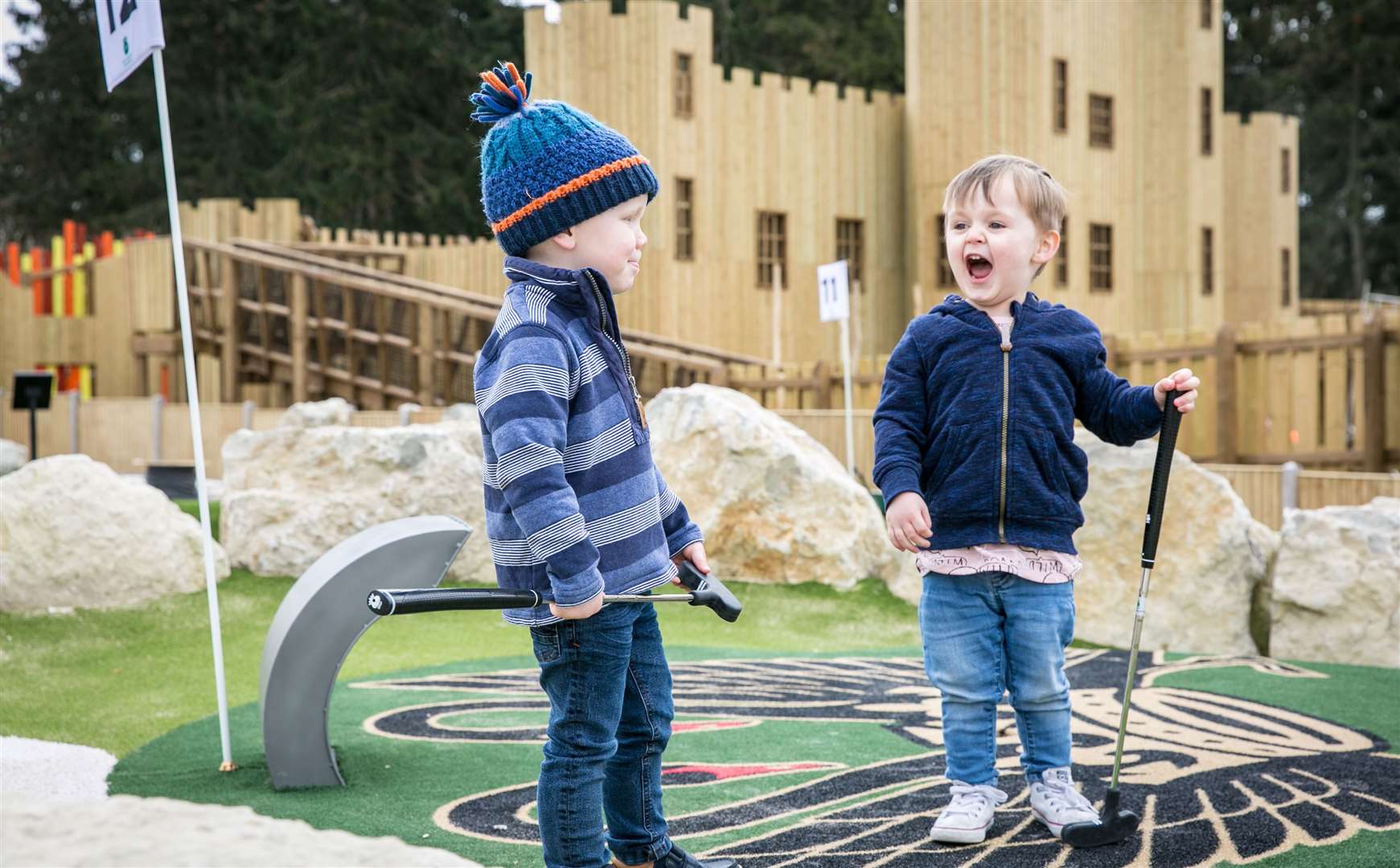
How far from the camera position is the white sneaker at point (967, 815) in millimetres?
3158

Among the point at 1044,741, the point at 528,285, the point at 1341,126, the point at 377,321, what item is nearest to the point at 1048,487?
the point at 1044,741

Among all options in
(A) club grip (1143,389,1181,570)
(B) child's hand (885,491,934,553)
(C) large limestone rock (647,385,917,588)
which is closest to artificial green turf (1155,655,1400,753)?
(A) club grip (1143,389,1181,570)

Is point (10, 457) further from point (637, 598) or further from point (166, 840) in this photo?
point (166, 840)

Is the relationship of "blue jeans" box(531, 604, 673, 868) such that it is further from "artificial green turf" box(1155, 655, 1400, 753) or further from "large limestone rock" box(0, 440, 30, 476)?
"large limestone rock" box(0, 440, 30, 476)

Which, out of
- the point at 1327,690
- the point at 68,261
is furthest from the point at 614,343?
the point at 68,261

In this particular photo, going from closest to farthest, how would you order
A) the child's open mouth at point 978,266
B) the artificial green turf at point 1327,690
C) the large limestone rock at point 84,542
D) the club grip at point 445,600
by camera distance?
the club grip at point 445,600, the child's open mouth at point 978,266, the artificial green turf at point 1327,690, the large limestone rock at point 84,542

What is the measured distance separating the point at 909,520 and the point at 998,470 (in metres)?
0.30

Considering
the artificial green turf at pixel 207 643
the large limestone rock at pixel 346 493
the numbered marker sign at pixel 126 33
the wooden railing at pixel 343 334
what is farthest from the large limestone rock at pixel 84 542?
the wooden railing at pixel 343 334

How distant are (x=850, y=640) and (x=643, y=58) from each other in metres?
11.6

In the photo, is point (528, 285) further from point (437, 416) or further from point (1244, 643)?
point (437, 416)

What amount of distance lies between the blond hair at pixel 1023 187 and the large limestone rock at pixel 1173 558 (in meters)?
4.58

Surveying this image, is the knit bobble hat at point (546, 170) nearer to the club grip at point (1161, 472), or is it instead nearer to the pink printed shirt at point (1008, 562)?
the pink printed shirt at point (1008, 562)

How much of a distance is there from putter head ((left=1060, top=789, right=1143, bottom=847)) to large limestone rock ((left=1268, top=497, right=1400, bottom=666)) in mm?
3981

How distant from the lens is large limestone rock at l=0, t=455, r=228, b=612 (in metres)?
7.28
